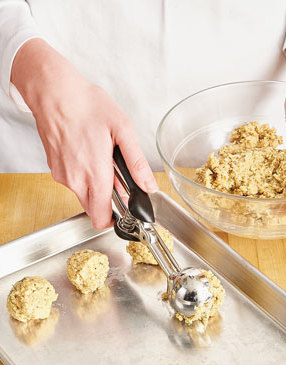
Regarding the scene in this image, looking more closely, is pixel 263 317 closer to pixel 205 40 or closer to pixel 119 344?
pixel 119 344

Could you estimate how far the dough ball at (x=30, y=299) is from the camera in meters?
0.92

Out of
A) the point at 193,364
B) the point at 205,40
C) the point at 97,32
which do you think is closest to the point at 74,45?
the point at 97,32

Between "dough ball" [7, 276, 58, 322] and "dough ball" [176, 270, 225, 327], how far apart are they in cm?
21

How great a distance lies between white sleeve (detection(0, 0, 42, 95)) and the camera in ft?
3.49

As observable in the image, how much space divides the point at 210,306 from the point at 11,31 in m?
0.61

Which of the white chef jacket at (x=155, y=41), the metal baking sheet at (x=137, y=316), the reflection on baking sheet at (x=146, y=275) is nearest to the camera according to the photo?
the metal baking sheet at (x=137, y=316)

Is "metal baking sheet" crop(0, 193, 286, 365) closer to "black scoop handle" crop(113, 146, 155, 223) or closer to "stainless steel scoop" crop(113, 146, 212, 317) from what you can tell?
"stainless steel scoop" crop(113, 146, 212, 317)

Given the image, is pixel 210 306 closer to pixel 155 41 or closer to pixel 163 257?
pixel 163 257

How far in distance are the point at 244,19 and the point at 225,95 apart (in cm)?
17

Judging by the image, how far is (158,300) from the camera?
3.22 ft

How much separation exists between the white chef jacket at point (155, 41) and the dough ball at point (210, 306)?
1.49 feet

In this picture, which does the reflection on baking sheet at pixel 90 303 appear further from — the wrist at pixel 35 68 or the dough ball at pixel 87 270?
the wrist at pixel 35 68

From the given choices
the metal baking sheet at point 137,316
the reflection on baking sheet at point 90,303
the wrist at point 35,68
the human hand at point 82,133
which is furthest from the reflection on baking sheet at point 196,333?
the wrist at point 35,68

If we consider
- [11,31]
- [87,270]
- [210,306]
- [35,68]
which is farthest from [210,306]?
[11,31]
